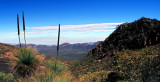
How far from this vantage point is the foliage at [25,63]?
777 cm

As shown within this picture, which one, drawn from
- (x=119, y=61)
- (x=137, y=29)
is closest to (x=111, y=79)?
(x=119, y=61)

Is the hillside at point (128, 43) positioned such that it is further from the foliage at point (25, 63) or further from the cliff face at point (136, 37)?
the foliage at point (25, 63)

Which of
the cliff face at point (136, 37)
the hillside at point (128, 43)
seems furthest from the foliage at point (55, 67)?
the cliff face at point (136, 37)

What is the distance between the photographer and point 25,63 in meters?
7.92

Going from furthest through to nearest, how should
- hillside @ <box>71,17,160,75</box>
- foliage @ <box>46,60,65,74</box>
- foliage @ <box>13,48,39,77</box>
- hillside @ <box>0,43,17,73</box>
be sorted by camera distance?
hillside @ <box>71,17,160,75</box>
hillside @ <box>0,43,17,73</box>
foliage @ <box>46,60,65,74</box>
foliage @ <box>13,48,39,77</box>

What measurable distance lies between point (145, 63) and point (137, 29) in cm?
1418

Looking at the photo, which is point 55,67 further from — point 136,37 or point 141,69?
point 136,37

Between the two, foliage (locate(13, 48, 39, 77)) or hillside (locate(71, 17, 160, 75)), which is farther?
hillside (locate(71, 17, 160, 75))

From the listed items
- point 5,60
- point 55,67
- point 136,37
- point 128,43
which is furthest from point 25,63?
point 5,60

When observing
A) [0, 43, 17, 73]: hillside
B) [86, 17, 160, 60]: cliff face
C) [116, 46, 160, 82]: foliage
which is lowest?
[0, 43, 17, 73]: hillside

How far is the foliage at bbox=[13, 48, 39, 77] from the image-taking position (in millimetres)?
7766

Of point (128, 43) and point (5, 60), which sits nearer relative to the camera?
point (128, 43)

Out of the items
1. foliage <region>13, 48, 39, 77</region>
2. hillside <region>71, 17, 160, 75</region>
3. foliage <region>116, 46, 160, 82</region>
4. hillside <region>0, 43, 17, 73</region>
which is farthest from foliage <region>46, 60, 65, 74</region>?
hillside <region>71, 17, 160, 75</region>

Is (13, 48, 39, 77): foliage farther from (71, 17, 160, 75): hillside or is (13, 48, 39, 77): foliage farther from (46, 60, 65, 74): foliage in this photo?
(71, 17, 160, 75): hillside
